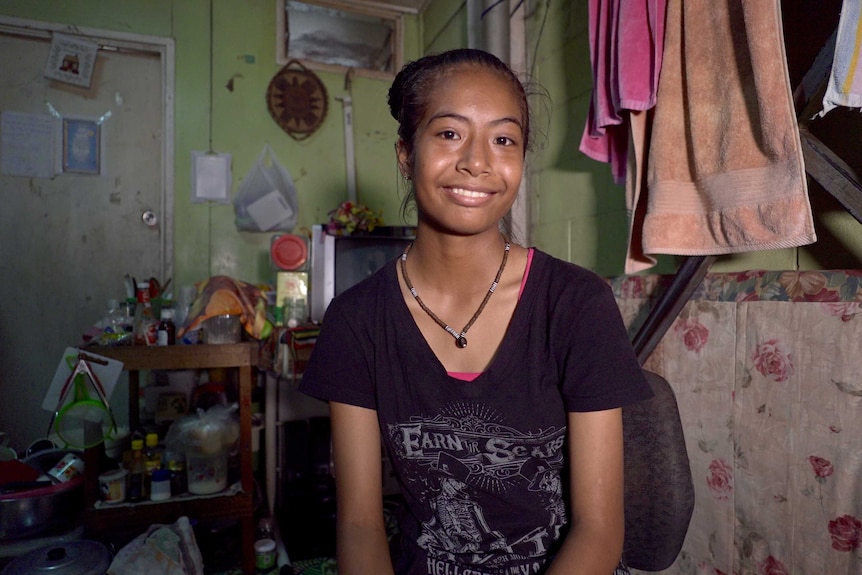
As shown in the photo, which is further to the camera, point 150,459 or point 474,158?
point 150,459

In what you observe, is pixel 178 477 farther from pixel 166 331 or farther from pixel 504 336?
pixel 504 336

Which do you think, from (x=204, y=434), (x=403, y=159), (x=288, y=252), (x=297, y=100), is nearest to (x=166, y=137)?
(x=297, y=100)

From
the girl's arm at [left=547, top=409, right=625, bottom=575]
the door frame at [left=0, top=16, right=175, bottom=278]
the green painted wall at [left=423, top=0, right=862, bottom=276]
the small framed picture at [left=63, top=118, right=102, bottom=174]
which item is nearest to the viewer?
the girl's arm at [left=547, top=409, right=625, bottom=575]

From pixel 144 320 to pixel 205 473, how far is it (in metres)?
0.63

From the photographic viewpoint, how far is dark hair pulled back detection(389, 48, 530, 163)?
3.05 feet

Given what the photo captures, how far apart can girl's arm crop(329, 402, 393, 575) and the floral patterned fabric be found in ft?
2.58

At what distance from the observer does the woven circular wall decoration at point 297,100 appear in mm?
3006

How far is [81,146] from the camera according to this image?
271 centimetres

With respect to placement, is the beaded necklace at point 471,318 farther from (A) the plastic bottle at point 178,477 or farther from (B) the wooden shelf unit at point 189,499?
(A) the plastic bottle at point 178,477

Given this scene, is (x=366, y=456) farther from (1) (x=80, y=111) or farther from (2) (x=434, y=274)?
(1) (x=80, y=111)

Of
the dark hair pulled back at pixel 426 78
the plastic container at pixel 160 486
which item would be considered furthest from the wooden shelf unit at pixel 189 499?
the dark hair pulled back at pixel 426 78

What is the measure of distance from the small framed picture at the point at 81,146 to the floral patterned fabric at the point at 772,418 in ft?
9.64

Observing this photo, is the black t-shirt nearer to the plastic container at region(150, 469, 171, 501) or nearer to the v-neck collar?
the v-neck collar

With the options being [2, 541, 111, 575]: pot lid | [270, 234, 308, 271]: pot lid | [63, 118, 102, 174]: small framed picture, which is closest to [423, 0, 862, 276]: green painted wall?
[270, 234, 308, 271]: pot lid
